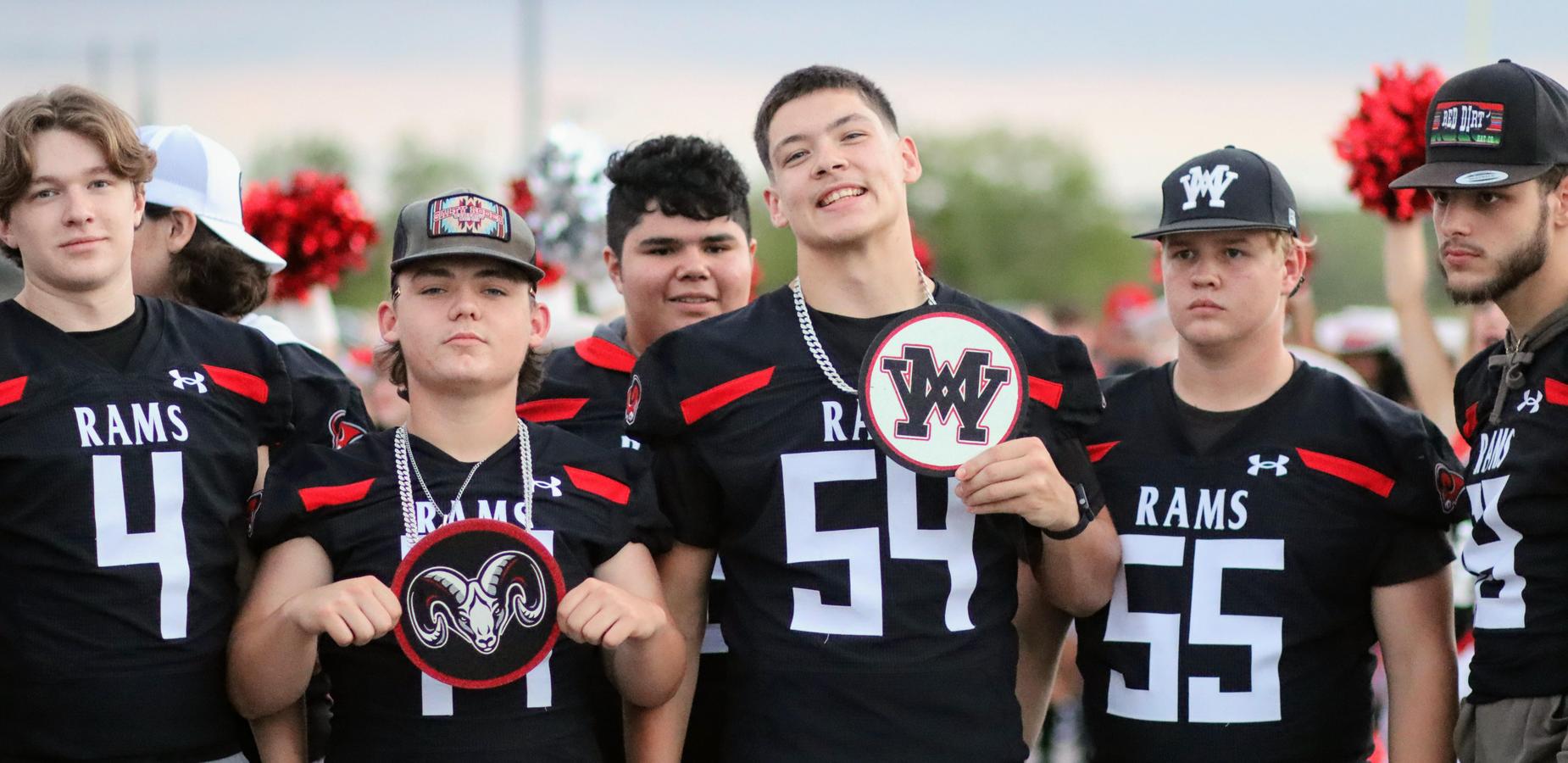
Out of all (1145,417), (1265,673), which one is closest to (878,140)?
(1145,417)

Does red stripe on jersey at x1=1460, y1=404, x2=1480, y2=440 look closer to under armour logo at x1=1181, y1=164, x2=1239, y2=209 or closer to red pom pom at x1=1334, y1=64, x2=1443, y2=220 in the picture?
under armour logo at x1=1181, y1=164, x2=1239, y2=209

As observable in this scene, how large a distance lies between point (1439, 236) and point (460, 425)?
2.39 metres

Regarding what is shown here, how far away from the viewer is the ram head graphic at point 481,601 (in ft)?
11.1

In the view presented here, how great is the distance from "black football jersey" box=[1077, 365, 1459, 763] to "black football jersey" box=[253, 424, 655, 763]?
128 cm

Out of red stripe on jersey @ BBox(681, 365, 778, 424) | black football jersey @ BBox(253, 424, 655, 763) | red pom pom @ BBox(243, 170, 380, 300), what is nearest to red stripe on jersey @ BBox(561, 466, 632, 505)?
black football jersey @ BBox(253, 424, 655, 763)

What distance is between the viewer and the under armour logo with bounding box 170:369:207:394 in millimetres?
3654

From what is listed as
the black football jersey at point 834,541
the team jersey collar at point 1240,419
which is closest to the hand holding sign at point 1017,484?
the black football jersey at point 834,541

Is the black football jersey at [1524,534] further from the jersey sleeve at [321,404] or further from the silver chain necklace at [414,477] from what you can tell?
the jersey sleeve at [321,404]

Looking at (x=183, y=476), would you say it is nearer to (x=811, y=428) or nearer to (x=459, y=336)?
(x=459, y=336)

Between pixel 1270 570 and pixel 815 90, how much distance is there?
1592 millimetres

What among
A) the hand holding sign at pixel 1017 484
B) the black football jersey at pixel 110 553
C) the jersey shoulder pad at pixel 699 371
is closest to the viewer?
the hand holding sign at pixel 1017 484

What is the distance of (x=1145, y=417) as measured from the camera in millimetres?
4059

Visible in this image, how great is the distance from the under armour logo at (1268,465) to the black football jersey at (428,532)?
1477mm

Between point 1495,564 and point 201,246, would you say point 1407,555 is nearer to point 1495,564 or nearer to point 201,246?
point 1495,564
